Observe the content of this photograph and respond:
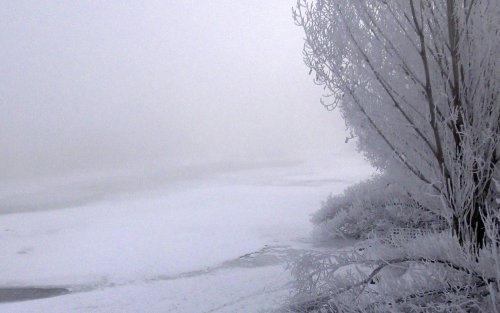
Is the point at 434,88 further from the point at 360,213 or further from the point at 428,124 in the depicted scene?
the point at 360,213

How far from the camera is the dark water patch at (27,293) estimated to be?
8.41m

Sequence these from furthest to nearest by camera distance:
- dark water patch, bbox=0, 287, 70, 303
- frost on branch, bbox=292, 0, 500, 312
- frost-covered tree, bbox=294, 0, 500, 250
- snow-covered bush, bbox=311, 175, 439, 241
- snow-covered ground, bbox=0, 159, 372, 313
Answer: snow-covered bush, bbox=311, 175, 439, 241
dark water patch, bbox=0, 287, 70, 303
snow-covered ground, bbox=0, 159, 372, 313
frost-covered tree, bbox=294, 0, 500, 250
frost on branch, bbox=292, 0, 500, 312

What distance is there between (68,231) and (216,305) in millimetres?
8865

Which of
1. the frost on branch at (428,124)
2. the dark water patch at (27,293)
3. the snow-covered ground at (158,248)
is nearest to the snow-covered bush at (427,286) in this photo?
the frost on branch at (428,124)

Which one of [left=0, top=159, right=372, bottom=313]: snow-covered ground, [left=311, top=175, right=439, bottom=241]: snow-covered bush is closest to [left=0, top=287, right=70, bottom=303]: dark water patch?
[left=0, top=159, right=372, bottom=313]: snow-covered ground

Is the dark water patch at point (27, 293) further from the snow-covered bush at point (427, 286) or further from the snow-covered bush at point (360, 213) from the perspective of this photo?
the snow-covered bush at point (360, 213)

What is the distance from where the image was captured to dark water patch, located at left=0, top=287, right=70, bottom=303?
27.6ft

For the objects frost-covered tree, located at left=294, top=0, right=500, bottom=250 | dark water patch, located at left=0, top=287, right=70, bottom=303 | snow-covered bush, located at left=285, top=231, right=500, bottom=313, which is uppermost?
frost-covered tree, located at left=294, top=0, right=500, bottom=250

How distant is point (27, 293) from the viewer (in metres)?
8.73

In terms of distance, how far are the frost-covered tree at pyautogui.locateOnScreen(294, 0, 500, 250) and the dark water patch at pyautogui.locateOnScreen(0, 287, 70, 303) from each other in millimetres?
6098

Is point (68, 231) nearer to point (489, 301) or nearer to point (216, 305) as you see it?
point (216, 305)

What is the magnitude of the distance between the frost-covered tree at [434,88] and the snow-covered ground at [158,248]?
2.27m

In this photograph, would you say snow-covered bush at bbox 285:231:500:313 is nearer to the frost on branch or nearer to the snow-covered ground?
the frost on branch

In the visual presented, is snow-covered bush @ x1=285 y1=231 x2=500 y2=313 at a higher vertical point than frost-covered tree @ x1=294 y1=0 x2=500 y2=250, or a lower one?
lower
